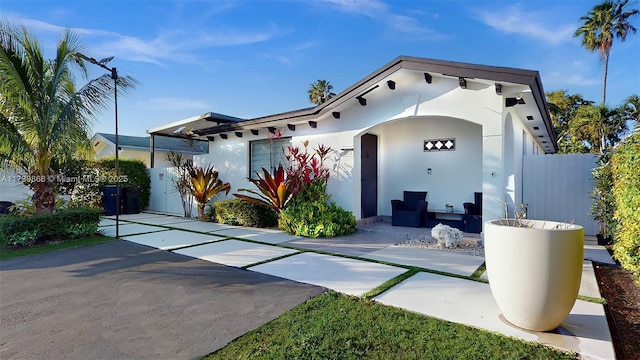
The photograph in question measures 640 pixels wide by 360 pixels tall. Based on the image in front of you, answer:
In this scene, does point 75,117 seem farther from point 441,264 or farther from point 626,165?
point 626,165

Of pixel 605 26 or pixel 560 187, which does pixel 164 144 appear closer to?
pixel 560 187

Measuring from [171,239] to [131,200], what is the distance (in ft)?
22.8

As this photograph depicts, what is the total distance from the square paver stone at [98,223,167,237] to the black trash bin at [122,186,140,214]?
3378 millimetres

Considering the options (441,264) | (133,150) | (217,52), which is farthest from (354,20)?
(133,150)

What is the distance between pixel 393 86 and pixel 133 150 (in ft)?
54.1

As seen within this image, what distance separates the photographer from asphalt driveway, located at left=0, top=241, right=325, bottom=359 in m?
2.83

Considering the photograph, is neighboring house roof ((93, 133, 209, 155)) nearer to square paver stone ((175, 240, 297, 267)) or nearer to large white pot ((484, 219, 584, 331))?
square paver stone ((175, 240, 297, 267))

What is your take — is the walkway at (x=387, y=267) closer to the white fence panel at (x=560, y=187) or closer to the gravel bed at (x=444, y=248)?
the gravel bed at (x=444, y=248)

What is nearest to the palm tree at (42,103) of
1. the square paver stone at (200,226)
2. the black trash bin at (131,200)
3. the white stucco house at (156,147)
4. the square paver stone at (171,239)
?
the square paver stone at (171,239)

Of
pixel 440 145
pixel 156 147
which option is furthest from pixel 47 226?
pixel 156 147

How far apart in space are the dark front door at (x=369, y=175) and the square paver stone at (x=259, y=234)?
8.57 feet

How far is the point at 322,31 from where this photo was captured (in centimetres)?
980

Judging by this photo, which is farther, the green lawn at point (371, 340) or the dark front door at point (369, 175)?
the dark front door at point (369, 175)

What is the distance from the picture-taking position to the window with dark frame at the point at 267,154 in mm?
10633
